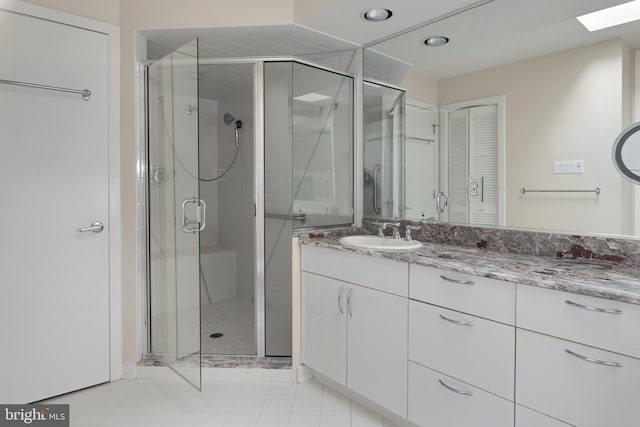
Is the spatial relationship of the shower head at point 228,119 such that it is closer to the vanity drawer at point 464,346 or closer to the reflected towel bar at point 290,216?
the reflected towel bar at point 290,216

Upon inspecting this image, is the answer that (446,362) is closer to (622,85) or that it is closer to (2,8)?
(622,85)

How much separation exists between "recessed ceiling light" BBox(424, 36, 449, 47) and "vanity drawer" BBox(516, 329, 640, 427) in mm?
1663

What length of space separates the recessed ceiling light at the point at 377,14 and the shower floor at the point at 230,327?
2.08 meters

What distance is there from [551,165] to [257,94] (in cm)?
179

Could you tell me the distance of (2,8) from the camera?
1976 millimetres

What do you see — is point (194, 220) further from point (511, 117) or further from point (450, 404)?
point (511, 117)

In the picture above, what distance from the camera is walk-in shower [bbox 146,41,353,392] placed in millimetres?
2209

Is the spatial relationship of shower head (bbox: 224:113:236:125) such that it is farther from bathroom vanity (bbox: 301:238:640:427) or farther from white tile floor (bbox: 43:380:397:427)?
white tile floor (bbox: 43:380:397:427)

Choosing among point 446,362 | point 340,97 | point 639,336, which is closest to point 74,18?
point 340,97

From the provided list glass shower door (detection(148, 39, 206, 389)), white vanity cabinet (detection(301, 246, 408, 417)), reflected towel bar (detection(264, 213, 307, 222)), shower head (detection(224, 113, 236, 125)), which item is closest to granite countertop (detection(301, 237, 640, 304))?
white vanity cabinet (detection(301, 246, 408, 417))

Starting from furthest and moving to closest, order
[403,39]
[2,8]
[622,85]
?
[403,39] → [2,8] → [622,85]

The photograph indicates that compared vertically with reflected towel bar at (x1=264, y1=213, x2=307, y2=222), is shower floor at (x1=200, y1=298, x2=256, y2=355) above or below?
below

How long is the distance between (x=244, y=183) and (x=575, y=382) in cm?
235

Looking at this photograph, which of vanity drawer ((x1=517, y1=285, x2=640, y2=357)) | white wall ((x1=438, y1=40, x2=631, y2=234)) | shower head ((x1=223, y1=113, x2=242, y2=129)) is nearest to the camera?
vanity drawer ((x1=517, y1=285, x2=640, y2=357))
